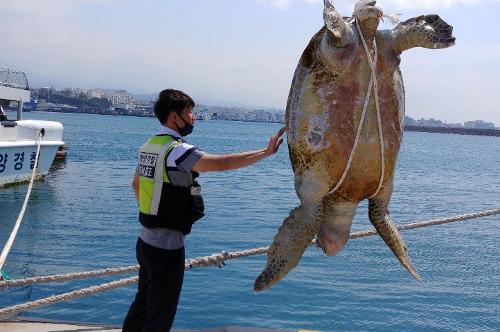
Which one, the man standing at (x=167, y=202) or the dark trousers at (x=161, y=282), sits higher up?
the man standing at (x=167, y=202)

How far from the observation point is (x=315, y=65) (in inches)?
105

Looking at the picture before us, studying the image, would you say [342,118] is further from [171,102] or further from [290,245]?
[171,102]

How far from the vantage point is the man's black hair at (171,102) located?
360cm

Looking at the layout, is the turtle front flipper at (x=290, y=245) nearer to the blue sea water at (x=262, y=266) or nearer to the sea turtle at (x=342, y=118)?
the sea turtle at (x=342, y=118)

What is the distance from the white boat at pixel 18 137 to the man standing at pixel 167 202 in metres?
17.0

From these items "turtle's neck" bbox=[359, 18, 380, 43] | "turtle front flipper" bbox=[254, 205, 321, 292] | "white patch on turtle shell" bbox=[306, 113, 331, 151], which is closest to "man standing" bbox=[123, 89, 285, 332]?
"turtle front flipper" bbox=[254, 205, 321, 292]

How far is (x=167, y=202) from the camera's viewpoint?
3.54 meters

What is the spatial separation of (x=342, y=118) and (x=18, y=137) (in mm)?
19273

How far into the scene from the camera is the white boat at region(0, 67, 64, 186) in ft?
64.7

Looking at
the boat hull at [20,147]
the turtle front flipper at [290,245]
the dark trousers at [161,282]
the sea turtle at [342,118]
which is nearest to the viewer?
the sea turtle at [342,118]

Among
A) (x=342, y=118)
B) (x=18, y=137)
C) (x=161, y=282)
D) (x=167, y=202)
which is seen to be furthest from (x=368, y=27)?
(x=18, y=137)

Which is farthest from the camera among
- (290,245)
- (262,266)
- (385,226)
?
(262,266)

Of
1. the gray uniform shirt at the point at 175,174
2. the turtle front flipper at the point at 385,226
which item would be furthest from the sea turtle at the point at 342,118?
the gray uniform shirt at the point at 175,174

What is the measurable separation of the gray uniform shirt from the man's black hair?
0.38ft
